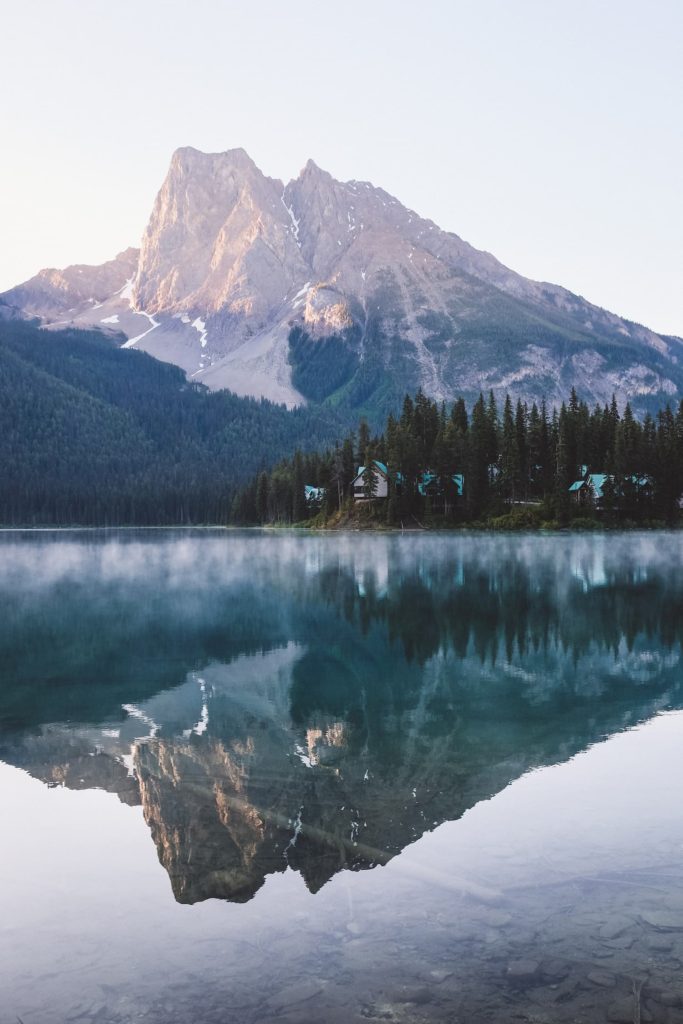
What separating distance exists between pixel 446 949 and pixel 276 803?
5289mm

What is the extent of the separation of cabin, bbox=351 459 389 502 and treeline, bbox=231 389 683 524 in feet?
2.90

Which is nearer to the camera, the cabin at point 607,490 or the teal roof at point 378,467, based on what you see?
the cabin at point 607,490

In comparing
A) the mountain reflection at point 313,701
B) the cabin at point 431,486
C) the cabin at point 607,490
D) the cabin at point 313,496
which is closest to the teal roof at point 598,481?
the cabin at point 607,490

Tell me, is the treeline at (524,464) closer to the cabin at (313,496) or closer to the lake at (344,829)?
the cabin at (313,496)

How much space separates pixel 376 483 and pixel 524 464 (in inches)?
1002

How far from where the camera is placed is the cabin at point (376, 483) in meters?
150

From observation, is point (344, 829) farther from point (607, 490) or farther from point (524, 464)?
point (524, 464)

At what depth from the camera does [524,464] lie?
144000mm

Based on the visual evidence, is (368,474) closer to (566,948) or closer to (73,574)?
(73,574)

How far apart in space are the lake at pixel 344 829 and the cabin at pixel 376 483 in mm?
118933

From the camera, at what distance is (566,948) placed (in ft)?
27.8

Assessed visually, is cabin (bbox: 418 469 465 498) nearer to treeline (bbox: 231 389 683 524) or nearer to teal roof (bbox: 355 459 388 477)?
treeline (bbox: 231 389 683 524)

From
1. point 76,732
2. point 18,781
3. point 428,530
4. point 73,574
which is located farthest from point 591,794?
point 428,530

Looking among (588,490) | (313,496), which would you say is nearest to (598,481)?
(588,490)
